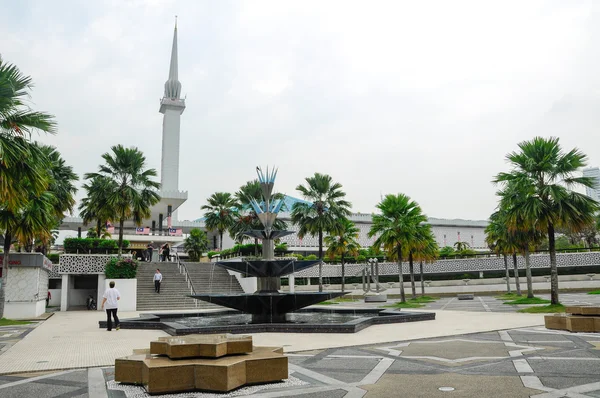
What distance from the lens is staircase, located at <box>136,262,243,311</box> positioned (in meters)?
29.5

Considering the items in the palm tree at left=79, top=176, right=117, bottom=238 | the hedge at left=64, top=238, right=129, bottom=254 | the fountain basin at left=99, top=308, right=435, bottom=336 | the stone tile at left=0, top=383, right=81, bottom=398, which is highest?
the palm tree at left=79, top=176, right=117, bottom=238

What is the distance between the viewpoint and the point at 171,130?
6775 centimetres

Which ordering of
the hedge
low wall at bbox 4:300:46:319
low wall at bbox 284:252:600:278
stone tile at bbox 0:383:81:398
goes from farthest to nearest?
low wall at bbox 284:252:600:278 < the hedge < low wall at bbox 4:300:46:319 < stone tile at bbox 0:383:81:398

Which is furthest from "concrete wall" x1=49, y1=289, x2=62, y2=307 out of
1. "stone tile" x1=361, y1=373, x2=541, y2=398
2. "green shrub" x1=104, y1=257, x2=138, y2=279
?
"stone tile" x1=361, y1=373, x2=541, y2=398

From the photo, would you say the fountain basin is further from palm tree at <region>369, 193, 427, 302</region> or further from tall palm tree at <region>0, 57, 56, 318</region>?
palm tree at <region>369, 193, 427, 302</region>

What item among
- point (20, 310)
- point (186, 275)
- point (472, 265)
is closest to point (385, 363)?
point (20, 310)

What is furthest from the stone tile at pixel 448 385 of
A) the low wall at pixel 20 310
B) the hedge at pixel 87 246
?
the hedge at pixel 87 246

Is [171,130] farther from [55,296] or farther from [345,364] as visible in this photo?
[345,364]

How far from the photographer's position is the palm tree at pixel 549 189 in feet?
64.9

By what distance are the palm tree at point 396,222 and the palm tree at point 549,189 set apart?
30.5 feet

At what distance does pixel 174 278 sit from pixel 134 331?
1900 centimetres

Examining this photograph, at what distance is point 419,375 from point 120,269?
2617cm

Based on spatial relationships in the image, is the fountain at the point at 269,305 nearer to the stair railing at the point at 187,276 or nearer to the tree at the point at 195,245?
the stair railing at the point at 187,276

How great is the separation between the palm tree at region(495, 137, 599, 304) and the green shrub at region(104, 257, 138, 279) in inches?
865
